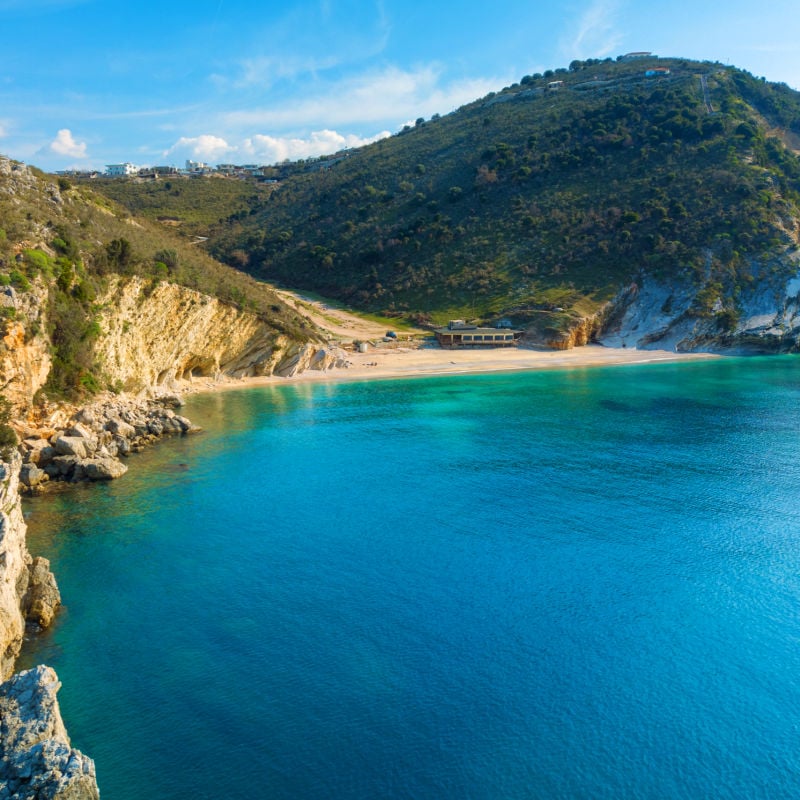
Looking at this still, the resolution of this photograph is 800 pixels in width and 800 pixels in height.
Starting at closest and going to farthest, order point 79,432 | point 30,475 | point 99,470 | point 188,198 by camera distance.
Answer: point 30,475 < point 99,470 < point 79,432 < point 188,198

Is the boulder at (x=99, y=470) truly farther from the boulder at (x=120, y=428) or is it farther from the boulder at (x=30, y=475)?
the boulder at (x=120, y=428)

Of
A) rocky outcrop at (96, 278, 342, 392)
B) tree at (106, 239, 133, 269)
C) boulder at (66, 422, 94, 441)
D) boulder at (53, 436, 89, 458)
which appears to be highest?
tree at (106, 239, 133, 269)

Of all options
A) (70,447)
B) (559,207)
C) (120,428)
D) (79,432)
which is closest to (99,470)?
(70,447)

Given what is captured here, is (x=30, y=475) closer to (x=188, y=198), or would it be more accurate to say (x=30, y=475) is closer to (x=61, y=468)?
(x=61, y=468)

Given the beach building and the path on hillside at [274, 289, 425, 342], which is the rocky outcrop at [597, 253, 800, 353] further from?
the path on hillside at [274, 289, 425, 342]

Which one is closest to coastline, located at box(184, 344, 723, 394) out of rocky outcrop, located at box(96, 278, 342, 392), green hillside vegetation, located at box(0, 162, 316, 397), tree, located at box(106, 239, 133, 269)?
rocky outcrop, located at box(96, 278, 342, 392)
